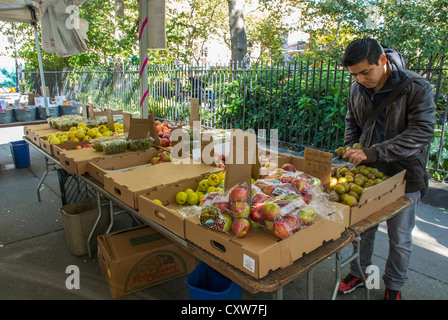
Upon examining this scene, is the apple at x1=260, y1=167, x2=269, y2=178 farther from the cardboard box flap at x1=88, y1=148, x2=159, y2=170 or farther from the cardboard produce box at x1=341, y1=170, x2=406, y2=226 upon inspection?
the cardboard box flap at x1=88, y1=148, x2=159, y2=170

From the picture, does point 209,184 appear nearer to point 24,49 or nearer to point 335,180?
point 335,180

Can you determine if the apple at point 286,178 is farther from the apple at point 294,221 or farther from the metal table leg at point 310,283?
the metal table leg at point 310,283

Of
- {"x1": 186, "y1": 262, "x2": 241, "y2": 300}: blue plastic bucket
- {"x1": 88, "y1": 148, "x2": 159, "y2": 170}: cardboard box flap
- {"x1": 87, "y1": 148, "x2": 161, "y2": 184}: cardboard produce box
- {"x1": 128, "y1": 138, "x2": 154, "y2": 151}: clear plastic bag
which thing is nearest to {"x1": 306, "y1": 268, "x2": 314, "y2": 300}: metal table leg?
{"x1": 186, "y1": 262, "x2": 241, "y2": 300}: blue plastic bucket

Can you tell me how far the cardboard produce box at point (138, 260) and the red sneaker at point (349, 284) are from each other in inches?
53.7

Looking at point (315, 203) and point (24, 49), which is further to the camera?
point (24, 49)

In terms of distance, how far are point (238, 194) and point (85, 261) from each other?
2.44 metres

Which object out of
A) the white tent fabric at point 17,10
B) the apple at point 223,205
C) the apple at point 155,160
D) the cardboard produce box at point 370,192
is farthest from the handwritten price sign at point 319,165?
the white tent fabric at point 17,10

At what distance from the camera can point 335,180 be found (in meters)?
2.29

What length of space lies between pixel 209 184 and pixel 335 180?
0.92 metres

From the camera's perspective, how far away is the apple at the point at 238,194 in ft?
5.59

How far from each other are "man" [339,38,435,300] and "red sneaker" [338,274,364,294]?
0.28 meters

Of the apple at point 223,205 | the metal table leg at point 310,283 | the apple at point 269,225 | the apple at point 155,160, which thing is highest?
the apple at point 223,205
